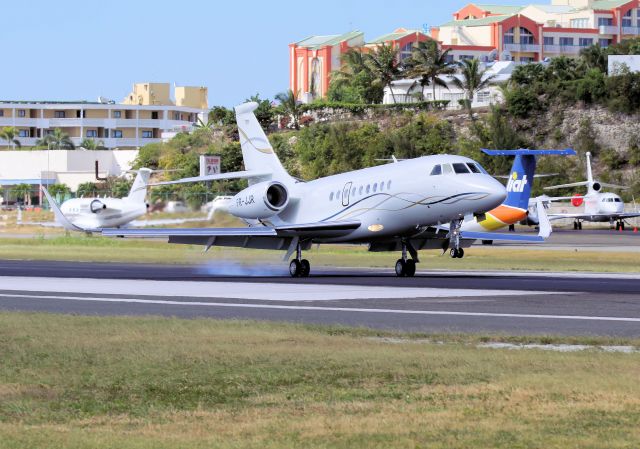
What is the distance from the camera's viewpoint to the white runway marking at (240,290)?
30.2 meters

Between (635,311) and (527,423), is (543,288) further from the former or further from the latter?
(527,423)

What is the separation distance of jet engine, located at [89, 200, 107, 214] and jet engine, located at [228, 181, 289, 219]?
134 ft

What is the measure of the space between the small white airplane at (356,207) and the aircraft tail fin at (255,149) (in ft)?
0.11

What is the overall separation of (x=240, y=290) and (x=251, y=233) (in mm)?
6509

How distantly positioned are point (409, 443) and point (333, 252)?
160 feet

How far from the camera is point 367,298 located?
29.3 metres

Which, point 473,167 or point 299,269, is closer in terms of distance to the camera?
point 473,167

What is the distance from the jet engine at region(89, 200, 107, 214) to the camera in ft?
266

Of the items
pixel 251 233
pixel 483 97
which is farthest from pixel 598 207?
pixel 251 233

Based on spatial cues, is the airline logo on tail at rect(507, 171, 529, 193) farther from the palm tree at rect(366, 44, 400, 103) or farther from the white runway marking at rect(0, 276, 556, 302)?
the palm tree at rect(366, 44, 400, 103)

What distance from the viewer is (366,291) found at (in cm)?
3183

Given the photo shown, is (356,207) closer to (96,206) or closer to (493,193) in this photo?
(493,193)

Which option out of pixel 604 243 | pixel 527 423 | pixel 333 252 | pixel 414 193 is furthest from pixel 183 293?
pixel 604 243

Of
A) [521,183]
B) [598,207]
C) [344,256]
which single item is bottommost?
[344,256]
